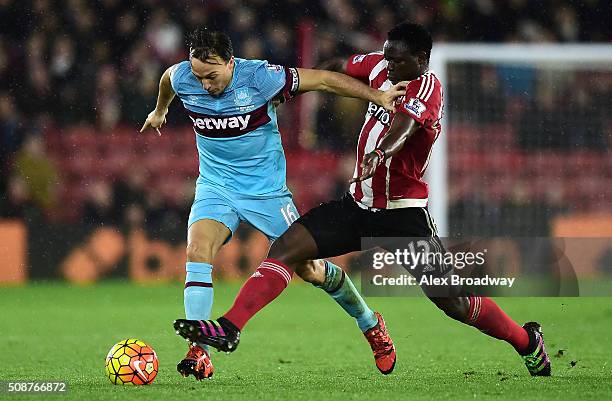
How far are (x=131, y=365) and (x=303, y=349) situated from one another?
90.1 inches

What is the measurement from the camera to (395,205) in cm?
660

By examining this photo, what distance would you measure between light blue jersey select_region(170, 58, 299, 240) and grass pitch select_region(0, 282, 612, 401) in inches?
36.2

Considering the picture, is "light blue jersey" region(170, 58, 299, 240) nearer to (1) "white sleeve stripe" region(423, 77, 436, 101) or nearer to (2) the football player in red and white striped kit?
(2) the football player in red and white striped kit

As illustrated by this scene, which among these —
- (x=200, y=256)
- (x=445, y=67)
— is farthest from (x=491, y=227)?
(x=200, y=256)

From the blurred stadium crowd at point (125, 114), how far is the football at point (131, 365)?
7250 millimetres

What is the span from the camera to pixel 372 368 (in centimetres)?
729

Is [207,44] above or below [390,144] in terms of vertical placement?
above

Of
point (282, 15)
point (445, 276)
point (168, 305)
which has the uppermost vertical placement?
point (282, 15)

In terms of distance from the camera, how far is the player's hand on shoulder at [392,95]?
6.39 m

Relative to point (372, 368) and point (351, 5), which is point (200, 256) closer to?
point (372, 368)

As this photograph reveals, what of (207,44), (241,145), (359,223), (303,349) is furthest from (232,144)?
(303,349)

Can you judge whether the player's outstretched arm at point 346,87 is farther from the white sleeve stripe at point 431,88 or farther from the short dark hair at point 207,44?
the short dark hair at point 207,44

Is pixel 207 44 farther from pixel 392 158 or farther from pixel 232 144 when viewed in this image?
pixel 392 158

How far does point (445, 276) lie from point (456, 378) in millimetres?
602
